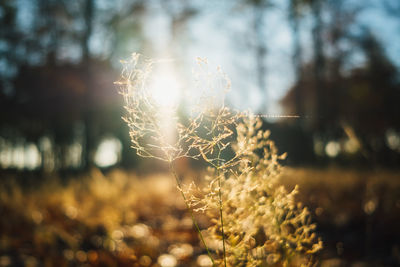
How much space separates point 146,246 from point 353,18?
32.3 feet

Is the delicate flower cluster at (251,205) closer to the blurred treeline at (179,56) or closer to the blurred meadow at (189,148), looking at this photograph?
the blurred meadow at (189,148)

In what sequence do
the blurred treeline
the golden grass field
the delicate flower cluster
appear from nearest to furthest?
the delicate flower cluster < the golden grass field < the blurred treeline

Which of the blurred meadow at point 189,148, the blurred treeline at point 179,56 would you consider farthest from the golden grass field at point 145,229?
the blurred treeline at point 179,56

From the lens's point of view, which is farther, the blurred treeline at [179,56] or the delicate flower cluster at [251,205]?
the blurred treeline at [179,56]

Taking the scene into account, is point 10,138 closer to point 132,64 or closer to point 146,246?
point 146,246

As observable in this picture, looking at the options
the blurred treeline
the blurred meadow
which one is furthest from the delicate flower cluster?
the blurred treeline

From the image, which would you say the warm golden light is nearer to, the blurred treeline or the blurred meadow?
the blurred meadow

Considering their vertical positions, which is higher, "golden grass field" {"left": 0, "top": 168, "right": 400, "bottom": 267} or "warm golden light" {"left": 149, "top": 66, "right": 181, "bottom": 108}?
"warm golden light" {"left": 149, "top": 66, "right": 181, "bottom": 108}

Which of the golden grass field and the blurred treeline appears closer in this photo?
the golden grass field

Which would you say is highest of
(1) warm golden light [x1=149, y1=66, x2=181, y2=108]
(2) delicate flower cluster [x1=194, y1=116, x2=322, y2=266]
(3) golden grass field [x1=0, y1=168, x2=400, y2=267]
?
(1) warm golden light [x1=149, y1=66, x2=181, y2=108]

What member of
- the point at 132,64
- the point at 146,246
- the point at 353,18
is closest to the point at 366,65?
the point at 353,18

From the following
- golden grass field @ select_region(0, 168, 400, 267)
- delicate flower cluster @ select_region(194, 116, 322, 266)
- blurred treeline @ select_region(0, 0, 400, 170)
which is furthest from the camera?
blurred treeline @ select_region(0, 0, 400, 170)

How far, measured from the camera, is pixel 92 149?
412 inches

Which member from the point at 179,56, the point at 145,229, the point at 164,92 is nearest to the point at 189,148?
the point at 164,92
